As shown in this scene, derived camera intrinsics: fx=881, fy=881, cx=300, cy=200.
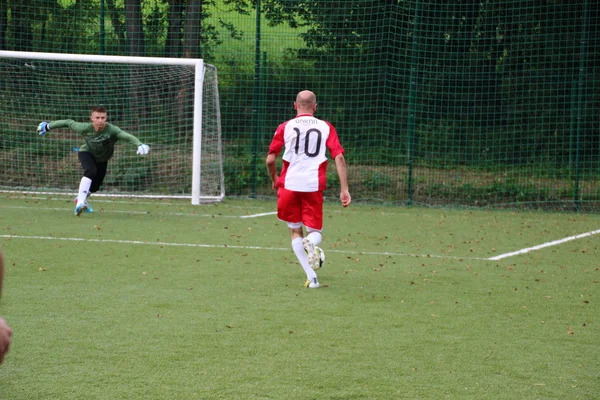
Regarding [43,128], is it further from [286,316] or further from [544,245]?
[286,316]

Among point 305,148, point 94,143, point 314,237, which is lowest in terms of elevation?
point 314,237

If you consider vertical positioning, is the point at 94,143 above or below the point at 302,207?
above

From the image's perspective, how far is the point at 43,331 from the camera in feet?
17.6

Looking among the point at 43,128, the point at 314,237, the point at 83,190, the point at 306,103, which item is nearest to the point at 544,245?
the point at 314,237

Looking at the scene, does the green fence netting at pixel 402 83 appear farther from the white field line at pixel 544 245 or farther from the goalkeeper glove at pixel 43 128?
the white field line at pixel 544 245

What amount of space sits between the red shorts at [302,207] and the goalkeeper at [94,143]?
16.8ft

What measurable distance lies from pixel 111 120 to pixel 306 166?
9914 mm

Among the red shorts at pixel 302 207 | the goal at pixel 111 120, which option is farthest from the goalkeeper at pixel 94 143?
the red shorts at pixel 302 207

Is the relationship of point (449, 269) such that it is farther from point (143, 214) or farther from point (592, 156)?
point (592, 156)

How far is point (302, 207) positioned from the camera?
7.38m

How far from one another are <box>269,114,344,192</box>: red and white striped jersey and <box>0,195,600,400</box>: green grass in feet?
2.82

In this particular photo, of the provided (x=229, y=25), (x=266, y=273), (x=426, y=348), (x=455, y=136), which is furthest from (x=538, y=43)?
(x=426, y=348)

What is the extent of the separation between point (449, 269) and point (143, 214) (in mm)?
5705

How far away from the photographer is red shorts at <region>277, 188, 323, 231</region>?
24.0 feet
